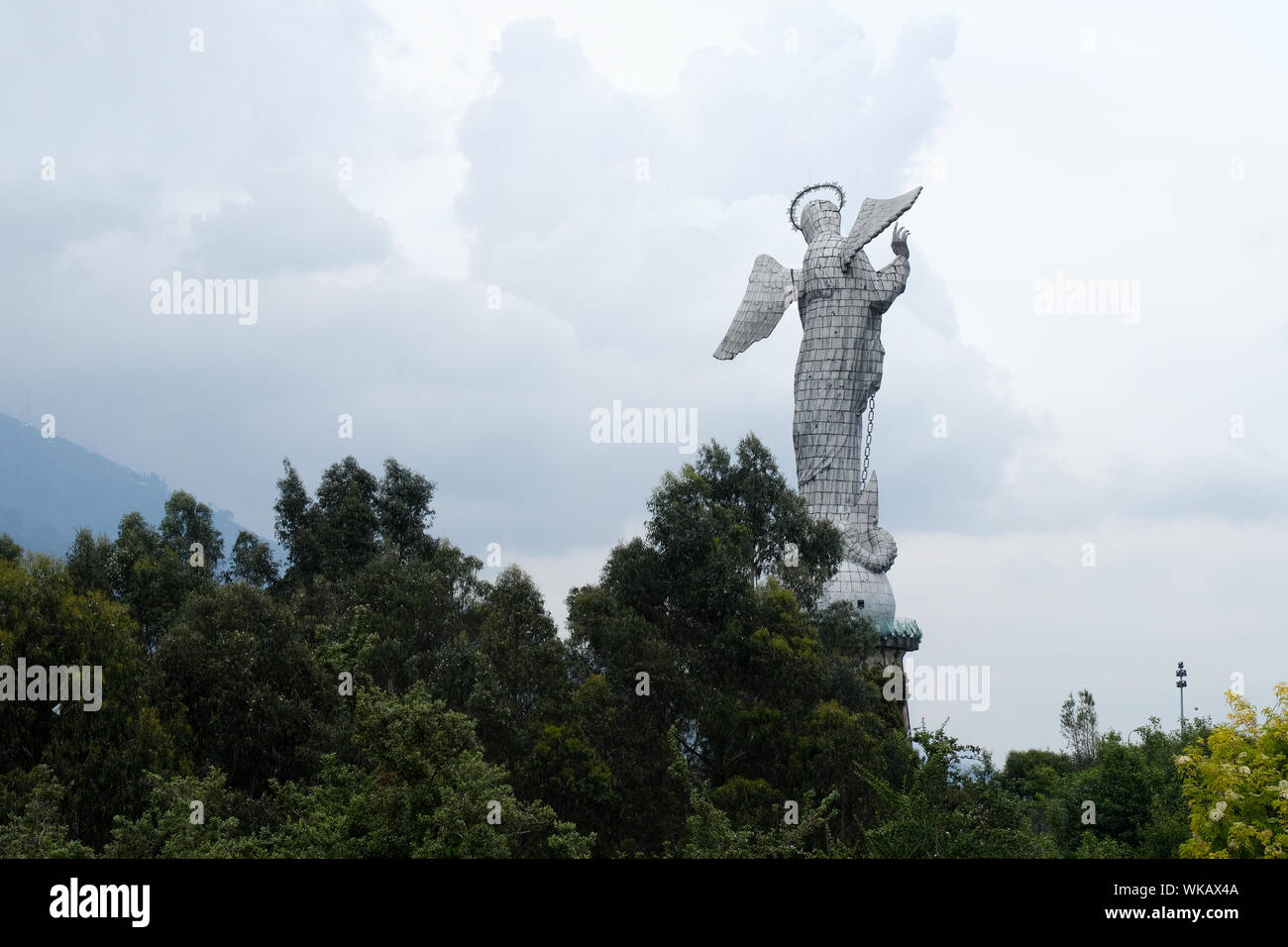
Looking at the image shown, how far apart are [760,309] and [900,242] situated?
5.56 meters

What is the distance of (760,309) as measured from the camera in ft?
170

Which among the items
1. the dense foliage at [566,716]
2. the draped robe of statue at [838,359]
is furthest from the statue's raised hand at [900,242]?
the dense foliage at [566,716]

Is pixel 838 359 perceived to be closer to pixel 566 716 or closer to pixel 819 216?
pixel 819 216

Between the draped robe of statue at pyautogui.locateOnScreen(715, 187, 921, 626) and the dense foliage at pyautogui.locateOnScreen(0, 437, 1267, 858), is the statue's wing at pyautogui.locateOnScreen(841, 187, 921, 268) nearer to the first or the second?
the draped robe of statue at pyautogui.locateOnScreen(715, 187, 921, 626)

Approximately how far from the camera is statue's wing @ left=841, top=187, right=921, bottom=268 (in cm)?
4912

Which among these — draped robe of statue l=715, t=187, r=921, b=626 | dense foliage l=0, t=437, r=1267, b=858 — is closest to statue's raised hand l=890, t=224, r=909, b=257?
draped robe of statue l=715, t=187, r=921, b=626

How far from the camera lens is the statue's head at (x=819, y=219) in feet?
168

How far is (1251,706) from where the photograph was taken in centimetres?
2184

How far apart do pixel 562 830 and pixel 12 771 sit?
10.5 m

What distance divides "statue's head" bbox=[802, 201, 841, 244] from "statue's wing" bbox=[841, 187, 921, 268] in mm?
830

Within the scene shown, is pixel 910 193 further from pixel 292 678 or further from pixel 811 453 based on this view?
pixel 292 678

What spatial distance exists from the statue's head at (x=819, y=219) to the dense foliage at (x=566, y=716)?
58.1 feet
